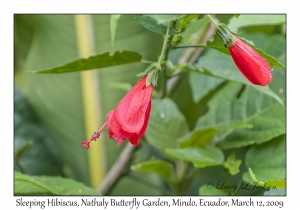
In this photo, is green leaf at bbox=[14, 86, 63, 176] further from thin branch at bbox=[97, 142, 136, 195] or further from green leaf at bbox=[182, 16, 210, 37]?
green leaf at bbox=[182, 16, 210, 37]

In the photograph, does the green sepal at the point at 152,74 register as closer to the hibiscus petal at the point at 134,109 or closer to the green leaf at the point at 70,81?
the hibiscus petal at the point at 134,109

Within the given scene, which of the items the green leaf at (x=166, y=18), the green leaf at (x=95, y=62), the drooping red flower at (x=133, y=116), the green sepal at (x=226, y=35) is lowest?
the drooping red flower at (x=133, y=116)

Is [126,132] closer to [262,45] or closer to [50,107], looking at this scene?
[262,45]

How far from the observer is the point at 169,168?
736mm

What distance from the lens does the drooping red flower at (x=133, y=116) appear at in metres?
0.52

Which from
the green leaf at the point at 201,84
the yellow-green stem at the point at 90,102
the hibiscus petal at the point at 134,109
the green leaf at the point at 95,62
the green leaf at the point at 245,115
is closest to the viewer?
the hibiscus petal at the point at 134,109

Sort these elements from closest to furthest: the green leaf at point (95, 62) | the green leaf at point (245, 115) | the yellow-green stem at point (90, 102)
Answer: the green leaf at point (95, 62)
the green leaf at point (245, 115)
the yellow-green stem at point (90, 102)

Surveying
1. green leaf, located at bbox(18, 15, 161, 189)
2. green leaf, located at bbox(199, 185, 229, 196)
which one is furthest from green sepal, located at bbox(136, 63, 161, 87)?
green leaf, located at bbox(18, 15, 161, 189)

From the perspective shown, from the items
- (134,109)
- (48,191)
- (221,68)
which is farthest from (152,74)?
(48,191)

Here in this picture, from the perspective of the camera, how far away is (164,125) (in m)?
0.77

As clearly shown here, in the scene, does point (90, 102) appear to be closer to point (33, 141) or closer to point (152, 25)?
point (33, 141)

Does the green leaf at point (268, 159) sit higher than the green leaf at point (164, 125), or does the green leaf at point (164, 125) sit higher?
the green leaf at point (164, 125)

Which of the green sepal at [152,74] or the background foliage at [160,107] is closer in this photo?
the green sepal at [152,74]

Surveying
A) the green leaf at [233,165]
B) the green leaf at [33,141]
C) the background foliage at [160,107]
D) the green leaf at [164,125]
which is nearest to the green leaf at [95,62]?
the background foliage at [160,107]
